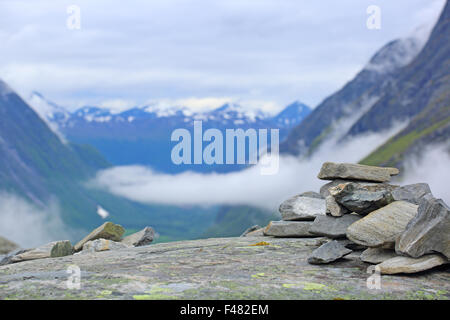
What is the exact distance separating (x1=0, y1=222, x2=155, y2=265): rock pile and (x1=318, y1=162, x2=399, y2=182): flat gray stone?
943cm

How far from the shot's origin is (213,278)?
52.3ft

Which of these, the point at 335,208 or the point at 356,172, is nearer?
the point at 335,208

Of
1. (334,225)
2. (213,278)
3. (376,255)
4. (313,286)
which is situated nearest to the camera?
(313,286)

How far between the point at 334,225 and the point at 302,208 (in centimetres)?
510

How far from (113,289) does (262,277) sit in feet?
14.0

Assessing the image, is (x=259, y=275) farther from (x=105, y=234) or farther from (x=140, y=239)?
(x=105, y=234)

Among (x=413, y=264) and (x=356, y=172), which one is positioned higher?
(x=356, y=172)

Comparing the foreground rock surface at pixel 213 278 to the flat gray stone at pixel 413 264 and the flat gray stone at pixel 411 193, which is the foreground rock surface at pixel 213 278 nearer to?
the flat gray stone at pixel 413 264

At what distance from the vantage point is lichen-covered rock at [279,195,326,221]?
24.7m

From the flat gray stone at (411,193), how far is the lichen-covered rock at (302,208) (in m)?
4.64

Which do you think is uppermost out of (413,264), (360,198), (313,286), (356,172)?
(356,172)

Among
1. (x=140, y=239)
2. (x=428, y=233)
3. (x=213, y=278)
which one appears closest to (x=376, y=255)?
(x=428, y=233)

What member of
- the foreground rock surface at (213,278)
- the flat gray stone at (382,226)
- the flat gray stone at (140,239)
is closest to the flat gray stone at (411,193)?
the flat gray stone at (382,226)

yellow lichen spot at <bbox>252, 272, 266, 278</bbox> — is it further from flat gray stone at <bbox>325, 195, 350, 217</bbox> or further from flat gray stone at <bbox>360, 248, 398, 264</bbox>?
flat gray stone at <bbox>325, 195, 350, 217</bbox>
